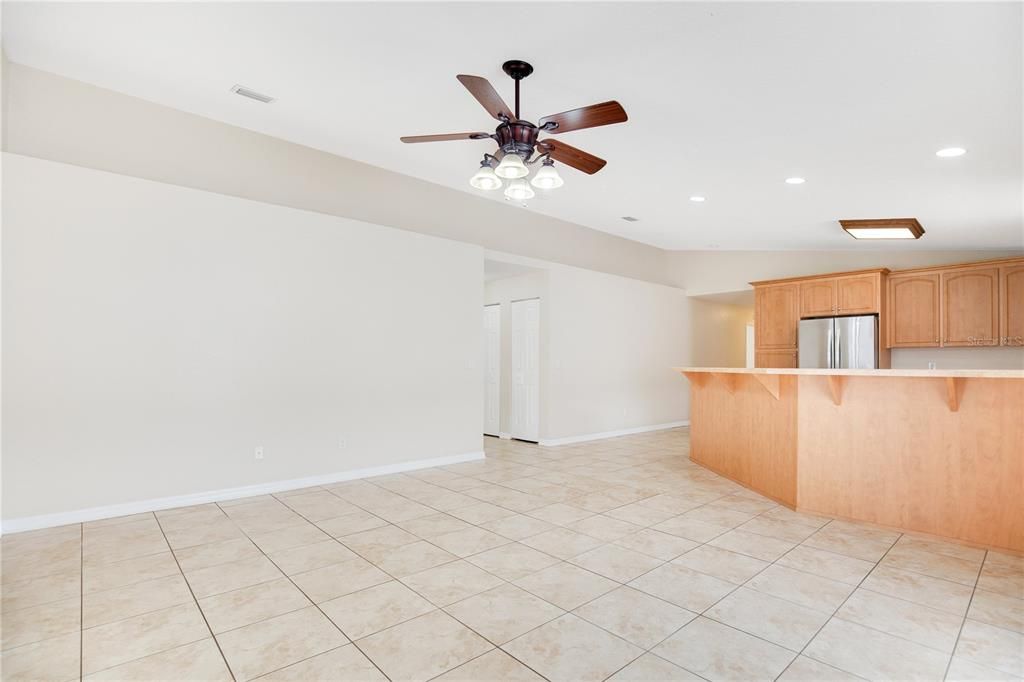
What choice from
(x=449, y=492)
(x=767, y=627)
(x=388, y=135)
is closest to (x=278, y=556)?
(x=449, y=492)

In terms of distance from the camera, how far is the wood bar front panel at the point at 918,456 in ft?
10.1

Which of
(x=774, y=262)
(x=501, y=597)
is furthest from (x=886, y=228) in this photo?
(x=501, y=597)

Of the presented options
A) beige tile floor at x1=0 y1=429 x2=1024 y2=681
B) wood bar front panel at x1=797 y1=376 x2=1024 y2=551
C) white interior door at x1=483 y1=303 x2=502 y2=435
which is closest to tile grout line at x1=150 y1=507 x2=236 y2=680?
beige tile floor at x1=0 y1=429 x2=1024 y2=681

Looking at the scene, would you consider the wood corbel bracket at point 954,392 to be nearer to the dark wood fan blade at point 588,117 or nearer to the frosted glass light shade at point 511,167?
the dark wood fan blade at point 588,117

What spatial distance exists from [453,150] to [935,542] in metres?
4.92

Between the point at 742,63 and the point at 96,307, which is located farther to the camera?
the point at 96,307

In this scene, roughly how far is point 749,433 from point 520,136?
11.4 ft

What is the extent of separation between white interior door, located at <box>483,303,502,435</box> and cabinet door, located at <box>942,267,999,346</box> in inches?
232

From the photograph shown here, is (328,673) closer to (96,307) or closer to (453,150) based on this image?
(96,307)

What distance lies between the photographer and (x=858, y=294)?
6.83 meters

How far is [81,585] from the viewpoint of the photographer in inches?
104

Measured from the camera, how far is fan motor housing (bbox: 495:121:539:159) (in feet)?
10.0

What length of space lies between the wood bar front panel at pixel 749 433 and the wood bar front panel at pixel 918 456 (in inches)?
6.6

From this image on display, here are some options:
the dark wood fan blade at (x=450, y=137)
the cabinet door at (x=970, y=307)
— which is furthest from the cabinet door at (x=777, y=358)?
the dark wood fan blade at (x=450, y=137)
